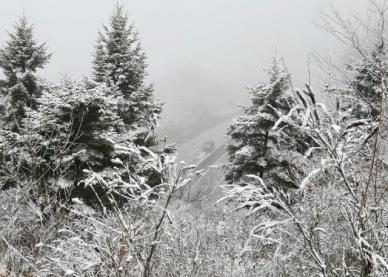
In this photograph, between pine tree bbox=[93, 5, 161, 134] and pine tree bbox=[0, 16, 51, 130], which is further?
pine tree bbox=[93, 5, 161, 134]

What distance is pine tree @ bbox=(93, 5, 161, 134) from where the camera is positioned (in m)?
18.6

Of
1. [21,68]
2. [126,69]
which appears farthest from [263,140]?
[21,68]

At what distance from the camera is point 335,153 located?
95.6 inches

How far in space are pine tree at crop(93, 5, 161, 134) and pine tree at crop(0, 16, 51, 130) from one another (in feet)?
9.02

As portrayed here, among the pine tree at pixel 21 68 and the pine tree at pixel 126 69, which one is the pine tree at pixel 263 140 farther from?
the pine tree at pixel 21 68

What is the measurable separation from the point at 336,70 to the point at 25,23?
16.0 metres

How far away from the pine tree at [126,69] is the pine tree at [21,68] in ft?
9.02

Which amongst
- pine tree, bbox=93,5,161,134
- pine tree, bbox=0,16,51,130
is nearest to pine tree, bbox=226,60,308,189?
pine tree, bbox=93,5,161,134

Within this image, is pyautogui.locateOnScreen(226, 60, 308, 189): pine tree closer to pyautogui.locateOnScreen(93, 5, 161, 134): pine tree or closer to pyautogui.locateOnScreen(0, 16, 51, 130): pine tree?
pyautogui.locateOnScreen(93, 5, 161, 134): pine tree

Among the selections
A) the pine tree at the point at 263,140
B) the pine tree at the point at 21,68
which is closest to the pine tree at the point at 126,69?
the pine tree at the point at 21,68

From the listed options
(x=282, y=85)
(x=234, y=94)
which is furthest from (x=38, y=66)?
(x=234, y=94)

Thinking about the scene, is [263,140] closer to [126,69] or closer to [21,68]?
[126,69]

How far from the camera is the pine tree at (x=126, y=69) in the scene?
1856cm

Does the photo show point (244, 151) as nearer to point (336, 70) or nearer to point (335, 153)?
point (336, 70)
